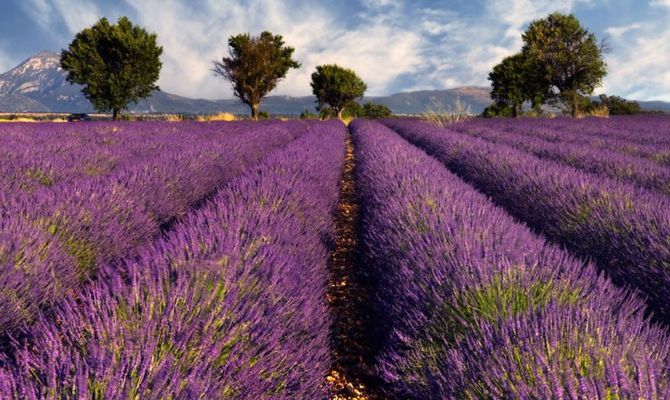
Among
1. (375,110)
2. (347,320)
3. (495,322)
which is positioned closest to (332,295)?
(347,320)

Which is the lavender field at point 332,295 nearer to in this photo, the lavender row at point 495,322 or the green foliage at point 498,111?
the lavender row at point 495,322

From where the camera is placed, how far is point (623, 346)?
1140 millimetres

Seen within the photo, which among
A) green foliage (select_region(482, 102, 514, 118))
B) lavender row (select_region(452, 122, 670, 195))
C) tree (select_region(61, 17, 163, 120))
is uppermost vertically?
tree (select_region(61, 17, 163, 120))

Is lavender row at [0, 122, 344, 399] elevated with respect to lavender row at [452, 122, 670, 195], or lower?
elevated

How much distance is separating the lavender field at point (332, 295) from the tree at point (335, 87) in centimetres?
5058

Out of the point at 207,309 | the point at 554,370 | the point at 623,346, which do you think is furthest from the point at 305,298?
the point at 623,346

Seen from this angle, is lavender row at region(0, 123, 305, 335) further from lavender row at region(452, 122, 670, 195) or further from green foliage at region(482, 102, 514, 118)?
green foliage at region(482, 102, 514, 118)

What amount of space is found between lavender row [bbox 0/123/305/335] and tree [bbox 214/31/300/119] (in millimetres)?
30260

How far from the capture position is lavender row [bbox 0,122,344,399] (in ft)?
3.20

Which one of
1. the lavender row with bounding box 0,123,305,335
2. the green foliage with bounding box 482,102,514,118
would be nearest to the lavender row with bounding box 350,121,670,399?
Result: the lavender row with bounding box 0,123,305,335

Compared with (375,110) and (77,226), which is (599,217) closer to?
(77,226)

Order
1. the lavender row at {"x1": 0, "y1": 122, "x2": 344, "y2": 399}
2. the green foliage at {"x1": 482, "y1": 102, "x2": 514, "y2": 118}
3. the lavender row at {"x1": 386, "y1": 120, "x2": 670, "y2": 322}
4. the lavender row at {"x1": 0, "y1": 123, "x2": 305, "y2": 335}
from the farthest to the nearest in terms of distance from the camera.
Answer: the green foliage at {"x1": 482, "y1": 102, "x2": 514, "y2": 118} < the lavender row at {"x1": 386, "y1": 120, "x2": 670, "y2": 322} < the lavender row at {"x1": 0, "y1": 123, "x2": 305, "y2": 335} < the lavender row at {"x1": 0, "y1": 122, "x2": 344, "y2": 399}

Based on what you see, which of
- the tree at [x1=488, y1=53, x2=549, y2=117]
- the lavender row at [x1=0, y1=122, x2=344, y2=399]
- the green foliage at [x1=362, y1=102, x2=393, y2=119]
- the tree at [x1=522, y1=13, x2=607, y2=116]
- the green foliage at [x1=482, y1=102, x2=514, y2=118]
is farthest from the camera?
the green foliage at [x1=362, y1=102, x2=393, y2=119]

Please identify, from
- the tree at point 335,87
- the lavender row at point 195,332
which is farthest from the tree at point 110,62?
the lavender row at point 195,332
